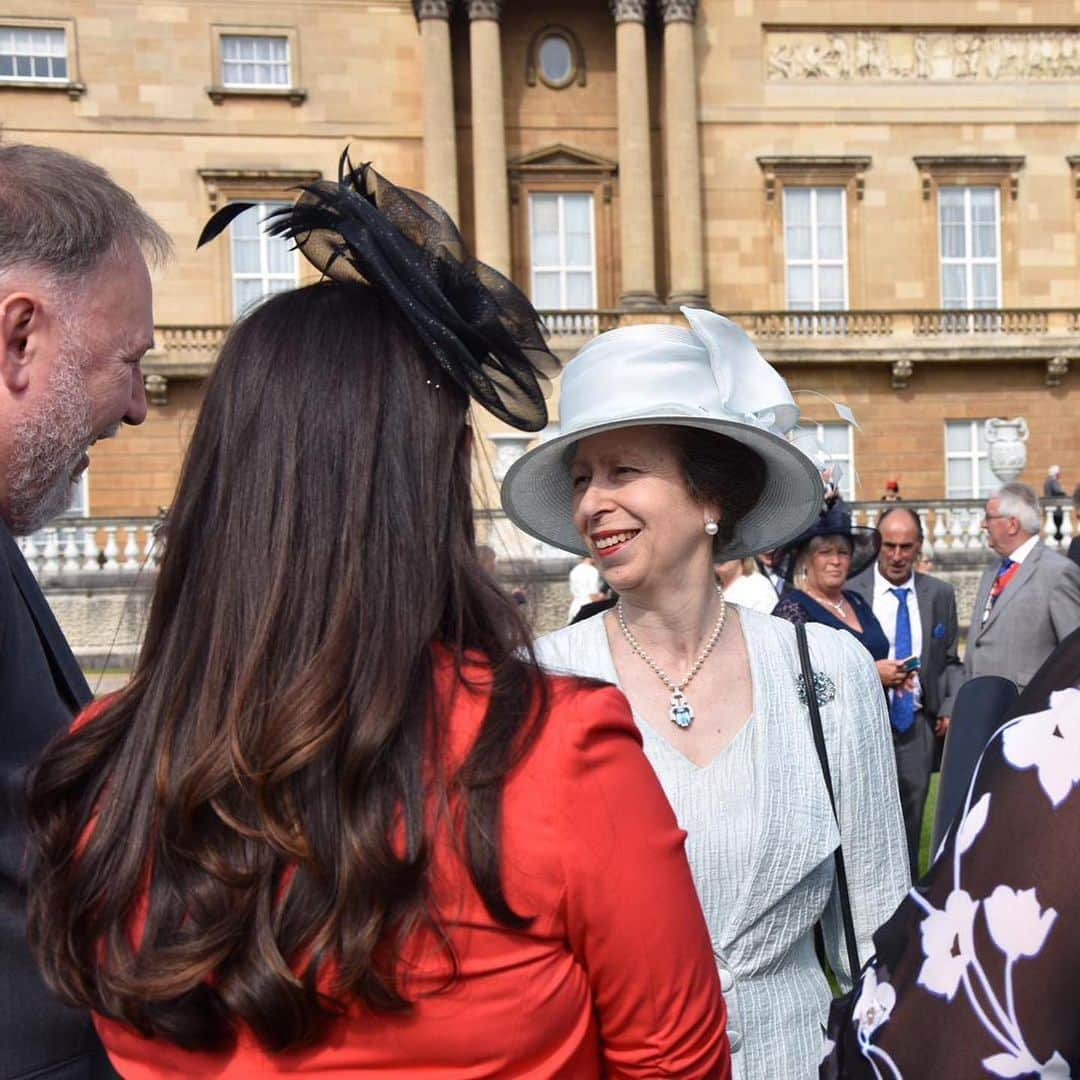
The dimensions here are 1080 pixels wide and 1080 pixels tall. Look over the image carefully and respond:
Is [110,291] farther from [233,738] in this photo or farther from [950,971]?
[950,971]

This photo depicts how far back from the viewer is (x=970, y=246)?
84.4 ft

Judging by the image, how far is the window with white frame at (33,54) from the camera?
23.5 meters

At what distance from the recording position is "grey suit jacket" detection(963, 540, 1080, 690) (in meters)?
7.24

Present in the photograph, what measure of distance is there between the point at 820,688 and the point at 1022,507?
558 centimetres

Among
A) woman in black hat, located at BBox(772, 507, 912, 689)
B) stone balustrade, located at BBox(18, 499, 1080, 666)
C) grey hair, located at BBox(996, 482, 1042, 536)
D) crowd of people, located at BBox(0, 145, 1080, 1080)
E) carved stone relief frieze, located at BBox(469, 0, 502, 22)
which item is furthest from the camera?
carved stone relief frieze, located at BBox(469, 0, 502, 22)

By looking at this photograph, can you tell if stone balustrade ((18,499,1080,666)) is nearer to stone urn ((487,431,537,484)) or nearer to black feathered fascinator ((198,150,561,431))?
stone urn ((487,431,537,484))

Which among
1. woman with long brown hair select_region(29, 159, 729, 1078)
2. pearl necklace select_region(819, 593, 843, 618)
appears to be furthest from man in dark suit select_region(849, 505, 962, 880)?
woman with long brown hair select_region(29, 159, 729, 1078)

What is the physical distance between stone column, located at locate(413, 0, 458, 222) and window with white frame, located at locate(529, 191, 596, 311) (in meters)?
2.12

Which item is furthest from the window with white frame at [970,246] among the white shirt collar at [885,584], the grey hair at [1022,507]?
the white shirt collar at [885,584]

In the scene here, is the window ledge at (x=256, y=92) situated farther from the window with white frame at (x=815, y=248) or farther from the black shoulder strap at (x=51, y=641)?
the black shoulder strap at (x=51, y=641)

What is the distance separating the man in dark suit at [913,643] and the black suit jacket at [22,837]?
4.80 m

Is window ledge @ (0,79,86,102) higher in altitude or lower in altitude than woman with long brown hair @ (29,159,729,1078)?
higher

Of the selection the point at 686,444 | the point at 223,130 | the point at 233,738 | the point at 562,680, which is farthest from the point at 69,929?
the point at 223,130

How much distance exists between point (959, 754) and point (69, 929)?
100 centimetres
